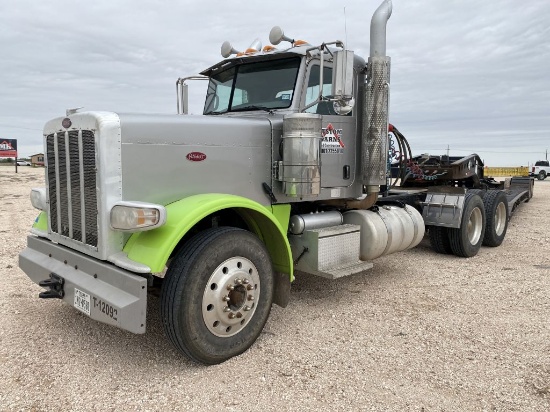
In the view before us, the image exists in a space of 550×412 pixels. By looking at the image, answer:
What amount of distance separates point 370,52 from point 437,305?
9.10 ft

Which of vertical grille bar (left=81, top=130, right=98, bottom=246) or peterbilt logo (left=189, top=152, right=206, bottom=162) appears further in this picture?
peterbilt logo (left=189, top=152, right=206, bottom=162)

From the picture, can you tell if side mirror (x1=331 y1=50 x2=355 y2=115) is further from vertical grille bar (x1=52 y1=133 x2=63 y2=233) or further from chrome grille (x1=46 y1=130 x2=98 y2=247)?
vertical grille bar (x1=52 y1=133 x2=63 y2=233)

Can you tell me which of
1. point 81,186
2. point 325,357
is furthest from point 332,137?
point 81,186

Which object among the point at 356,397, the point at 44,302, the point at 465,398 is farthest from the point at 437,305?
the point at 44,302

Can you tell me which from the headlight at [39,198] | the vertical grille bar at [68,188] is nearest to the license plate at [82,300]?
the vertical grille bar at [68,188]

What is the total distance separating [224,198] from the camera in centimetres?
339

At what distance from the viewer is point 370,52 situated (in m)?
4.83

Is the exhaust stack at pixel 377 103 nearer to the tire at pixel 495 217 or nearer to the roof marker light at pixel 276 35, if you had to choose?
the roof marker light at pixel 276 35

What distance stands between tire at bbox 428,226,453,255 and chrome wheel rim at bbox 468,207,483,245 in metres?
0.53

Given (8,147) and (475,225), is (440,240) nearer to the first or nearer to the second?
(475,225)

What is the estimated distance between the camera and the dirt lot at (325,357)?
289 centimetres

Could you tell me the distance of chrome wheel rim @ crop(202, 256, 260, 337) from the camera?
324cm

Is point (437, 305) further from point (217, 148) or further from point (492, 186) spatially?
point (492, 186)

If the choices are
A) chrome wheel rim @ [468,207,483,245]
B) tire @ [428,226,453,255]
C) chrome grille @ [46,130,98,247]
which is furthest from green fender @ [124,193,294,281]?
chrome wheel rim @ [468,207,483,245]
